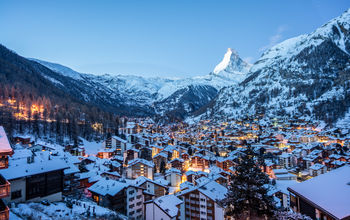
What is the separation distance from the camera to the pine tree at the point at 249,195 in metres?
13.7

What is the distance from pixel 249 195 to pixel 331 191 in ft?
14.7

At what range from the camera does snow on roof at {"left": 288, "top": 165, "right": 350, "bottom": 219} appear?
9555mm

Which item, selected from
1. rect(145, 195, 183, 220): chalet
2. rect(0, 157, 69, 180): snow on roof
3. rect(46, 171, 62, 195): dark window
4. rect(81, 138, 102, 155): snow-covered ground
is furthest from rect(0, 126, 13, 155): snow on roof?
rect(81, 138, 102, 155): snow-covered ground

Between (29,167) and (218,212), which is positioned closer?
(29,167)

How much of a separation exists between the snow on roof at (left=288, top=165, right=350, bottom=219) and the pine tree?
1794 mm

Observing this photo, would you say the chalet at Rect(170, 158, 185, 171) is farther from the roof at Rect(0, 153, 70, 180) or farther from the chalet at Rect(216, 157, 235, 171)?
the roof at Rect(0, 153, 70, 180)

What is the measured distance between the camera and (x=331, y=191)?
1088 centimetres

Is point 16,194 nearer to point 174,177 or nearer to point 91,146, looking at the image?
point 174,177

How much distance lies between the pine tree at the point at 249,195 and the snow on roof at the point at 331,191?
1794mm

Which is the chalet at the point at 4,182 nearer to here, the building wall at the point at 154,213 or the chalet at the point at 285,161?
the building wall at the point at 154,213

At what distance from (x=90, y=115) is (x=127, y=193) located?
85.7 meters

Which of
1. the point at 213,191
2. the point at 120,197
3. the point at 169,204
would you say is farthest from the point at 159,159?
the point at 169,204

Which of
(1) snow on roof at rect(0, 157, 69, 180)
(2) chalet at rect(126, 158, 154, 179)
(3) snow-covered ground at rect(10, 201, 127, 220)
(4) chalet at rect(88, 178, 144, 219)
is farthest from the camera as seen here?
(2) chalet at rect(126, 158, 154, 179)

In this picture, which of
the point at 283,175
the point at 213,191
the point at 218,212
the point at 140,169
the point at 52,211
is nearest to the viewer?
the point at 52,211
